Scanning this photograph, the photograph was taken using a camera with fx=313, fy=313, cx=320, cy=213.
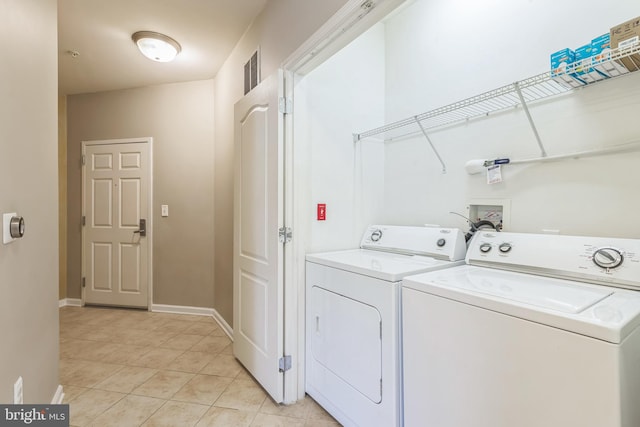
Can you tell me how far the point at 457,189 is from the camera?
1994mm

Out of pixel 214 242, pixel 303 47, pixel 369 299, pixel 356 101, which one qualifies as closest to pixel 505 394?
pixel 369 299

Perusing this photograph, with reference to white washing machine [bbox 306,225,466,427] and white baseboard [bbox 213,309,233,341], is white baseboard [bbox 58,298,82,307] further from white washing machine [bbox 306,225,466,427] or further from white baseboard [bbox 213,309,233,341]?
white washing machine [bbox 306,225,466,427]

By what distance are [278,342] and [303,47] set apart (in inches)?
66.6

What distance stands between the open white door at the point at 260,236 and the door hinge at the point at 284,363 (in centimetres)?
1

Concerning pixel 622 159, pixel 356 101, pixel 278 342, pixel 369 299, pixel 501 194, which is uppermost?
pixel 356 101

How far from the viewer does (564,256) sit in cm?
130

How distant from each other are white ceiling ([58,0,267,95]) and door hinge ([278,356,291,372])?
2.40 metres

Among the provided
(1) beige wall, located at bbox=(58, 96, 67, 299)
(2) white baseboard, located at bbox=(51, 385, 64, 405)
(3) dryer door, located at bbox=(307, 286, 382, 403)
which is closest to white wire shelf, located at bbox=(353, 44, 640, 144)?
(3) dryer door, located at bbox=(307, 286, 382, 403)

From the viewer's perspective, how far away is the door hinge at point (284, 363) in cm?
186

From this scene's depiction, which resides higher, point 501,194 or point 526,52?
point 526,52

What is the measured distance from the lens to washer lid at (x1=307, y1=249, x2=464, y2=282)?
1413 millimetres

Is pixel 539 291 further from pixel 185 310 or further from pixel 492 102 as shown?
pixel 185 310

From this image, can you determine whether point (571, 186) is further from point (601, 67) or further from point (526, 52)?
point (526, 52)

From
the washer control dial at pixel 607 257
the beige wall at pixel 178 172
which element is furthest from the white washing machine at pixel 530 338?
the beige wall at pixel 178 172
